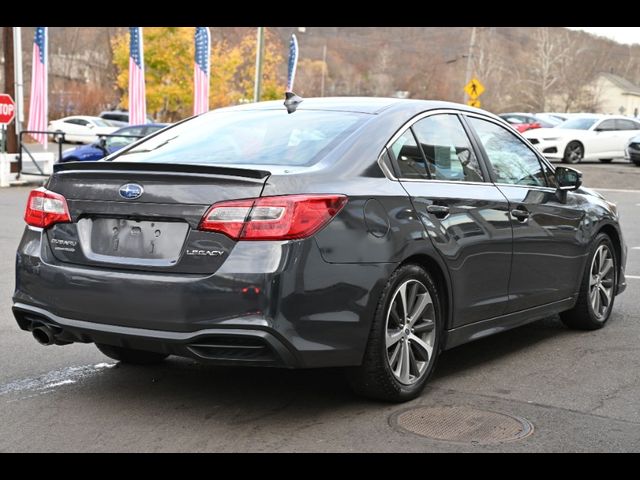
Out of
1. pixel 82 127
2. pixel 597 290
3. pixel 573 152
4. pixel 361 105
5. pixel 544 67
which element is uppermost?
pixel 544 67

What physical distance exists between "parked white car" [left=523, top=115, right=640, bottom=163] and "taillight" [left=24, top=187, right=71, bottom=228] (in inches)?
1114

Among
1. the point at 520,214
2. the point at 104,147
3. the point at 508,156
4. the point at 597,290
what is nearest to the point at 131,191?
the point at 520,214

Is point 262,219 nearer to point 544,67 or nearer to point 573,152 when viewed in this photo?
point 573,152

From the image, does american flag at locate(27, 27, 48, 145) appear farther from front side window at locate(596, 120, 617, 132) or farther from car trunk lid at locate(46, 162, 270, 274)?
car trunk lid at locate(46, 162, 270, 274)

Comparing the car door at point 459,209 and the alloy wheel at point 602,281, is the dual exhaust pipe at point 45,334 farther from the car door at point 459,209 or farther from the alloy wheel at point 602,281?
the alloy wheel at point 602,281

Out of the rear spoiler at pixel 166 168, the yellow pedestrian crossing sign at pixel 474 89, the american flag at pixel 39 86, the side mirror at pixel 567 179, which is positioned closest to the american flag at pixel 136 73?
the american flag at pixel 39 86

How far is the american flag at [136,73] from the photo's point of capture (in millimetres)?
28266

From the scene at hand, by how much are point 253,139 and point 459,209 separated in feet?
3.93

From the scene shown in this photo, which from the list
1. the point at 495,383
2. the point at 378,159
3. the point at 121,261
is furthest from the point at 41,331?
the point at 495,383

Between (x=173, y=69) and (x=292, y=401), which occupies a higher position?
(x=173, y=69)

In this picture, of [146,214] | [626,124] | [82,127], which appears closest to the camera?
[146,214]

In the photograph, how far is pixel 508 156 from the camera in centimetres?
632
